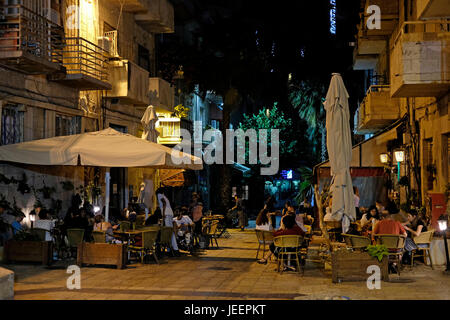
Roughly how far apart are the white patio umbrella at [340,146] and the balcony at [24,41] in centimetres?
763

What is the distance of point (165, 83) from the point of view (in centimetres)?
2516

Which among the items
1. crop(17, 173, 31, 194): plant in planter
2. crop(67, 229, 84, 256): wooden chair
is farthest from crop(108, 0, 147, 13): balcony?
crop(67, 229, 84, 256): wooden chair

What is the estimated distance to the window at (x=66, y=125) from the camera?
17800mm

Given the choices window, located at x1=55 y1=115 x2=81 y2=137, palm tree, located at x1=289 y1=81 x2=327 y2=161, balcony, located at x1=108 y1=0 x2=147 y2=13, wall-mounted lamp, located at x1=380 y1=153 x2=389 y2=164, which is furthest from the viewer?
palm tree, located at x1=289 y1=81 x2=327 y2=161

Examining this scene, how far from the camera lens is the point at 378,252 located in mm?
10820

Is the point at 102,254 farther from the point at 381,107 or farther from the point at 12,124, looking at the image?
the point at 381,107

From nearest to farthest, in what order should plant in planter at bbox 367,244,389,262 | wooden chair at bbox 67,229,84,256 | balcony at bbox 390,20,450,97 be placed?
plant in planter at bbox 367,244,389,262 → wooden chair at bbox 67,229,84,256 → balcony at bbox 390,20,450,97

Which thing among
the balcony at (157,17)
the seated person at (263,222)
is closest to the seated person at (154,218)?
the seated person at (263,222)

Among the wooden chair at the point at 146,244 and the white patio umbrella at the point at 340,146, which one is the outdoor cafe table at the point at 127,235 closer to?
the wooden chair at the point at 146,244

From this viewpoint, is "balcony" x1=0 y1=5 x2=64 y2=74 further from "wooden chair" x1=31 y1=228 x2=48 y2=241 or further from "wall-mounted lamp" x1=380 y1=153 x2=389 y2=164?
"wall-mounted lamp" x1=380 y1=153 x2=389 y2=164

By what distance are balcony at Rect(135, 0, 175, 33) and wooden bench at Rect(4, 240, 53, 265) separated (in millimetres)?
13819

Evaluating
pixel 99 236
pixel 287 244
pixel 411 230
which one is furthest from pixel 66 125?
pixel 411 230

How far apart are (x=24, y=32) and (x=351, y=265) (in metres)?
9.88

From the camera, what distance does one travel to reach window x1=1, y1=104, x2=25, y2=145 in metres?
15.0
